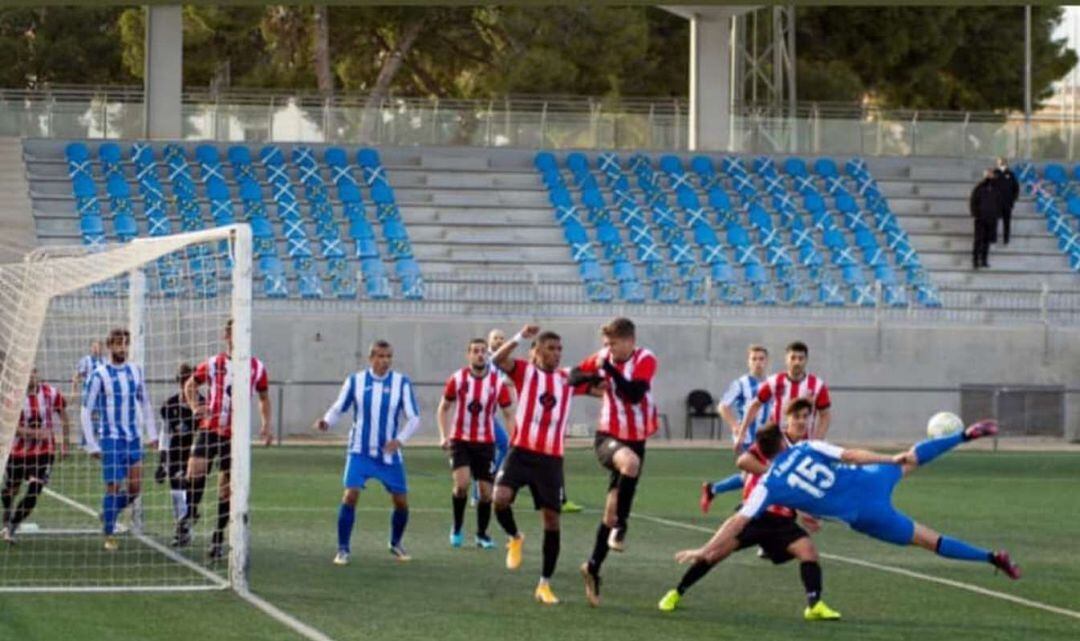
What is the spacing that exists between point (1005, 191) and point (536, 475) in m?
26.4

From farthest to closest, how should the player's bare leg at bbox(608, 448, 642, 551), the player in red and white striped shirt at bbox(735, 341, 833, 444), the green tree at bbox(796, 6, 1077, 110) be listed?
the green tree at bbox(796, 6, 1077, 110) → the player in red and white striped shirt at bbox(735, 341, 833, 444) → the player's bare leg at bbox(608, 448, 642, 551)

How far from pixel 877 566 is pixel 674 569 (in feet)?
5.45

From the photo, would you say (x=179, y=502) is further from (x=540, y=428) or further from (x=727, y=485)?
(x=727, y=485)

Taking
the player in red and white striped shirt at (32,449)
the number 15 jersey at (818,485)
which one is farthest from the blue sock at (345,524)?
the number 15 jersey at (818,485)

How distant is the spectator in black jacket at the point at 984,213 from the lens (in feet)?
132

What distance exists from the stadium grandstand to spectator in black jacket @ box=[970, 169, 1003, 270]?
0.46 meters

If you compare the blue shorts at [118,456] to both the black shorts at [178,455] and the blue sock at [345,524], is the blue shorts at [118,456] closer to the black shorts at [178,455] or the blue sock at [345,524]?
the black shorts at [178,455]

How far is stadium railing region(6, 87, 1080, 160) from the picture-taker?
4034cm

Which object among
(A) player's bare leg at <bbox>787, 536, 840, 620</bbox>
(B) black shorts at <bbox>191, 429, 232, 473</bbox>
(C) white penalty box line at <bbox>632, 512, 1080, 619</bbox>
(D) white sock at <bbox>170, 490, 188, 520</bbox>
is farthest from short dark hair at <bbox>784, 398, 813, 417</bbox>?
(D) white sock at <bbox>170, 490, 188, 520</bbox>

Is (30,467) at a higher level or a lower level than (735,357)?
lower

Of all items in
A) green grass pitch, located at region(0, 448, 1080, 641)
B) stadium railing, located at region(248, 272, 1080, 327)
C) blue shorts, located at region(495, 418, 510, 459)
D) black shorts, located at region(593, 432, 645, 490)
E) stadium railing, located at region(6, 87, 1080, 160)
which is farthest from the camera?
stadium railing, located at region(6, 87, 1080, 160)

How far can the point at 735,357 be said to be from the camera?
36125 mm

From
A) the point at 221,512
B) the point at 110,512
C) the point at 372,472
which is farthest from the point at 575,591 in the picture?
the point at 110,512

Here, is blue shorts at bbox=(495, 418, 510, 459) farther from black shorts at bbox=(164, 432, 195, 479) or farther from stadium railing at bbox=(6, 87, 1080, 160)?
stadium railing at bbox=(6, 87, 1080, 160)
